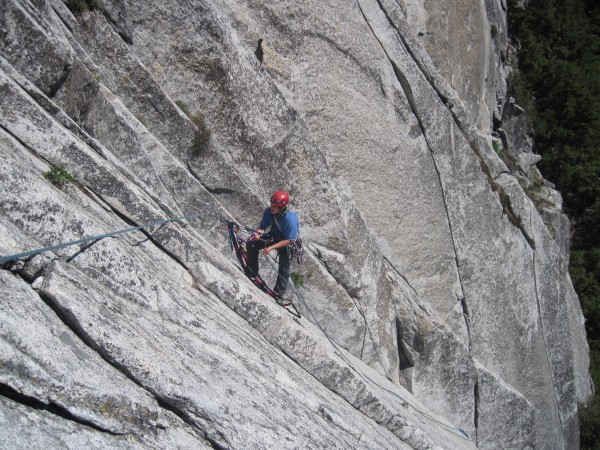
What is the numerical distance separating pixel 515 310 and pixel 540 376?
340 cm

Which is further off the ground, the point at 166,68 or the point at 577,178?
the point at 577,178

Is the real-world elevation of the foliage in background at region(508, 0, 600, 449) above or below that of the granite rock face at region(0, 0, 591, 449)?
above

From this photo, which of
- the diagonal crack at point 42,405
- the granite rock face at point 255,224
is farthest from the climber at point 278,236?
the diagonal crack at point 42,405

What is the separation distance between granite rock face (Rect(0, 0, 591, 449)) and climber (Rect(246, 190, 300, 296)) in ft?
1.89

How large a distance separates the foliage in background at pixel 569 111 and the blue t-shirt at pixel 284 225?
27252 millimetres

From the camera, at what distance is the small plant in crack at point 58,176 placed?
7.30m

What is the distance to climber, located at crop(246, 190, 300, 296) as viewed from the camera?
10.7m

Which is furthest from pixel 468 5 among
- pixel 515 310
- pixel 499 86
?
pixel 515 310

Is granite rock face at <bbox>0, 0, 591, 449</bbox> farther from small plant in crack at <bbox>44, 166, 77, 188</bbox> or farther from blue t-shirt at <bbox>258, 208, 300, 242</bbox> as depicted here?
blue t-shirt at <bbox>258, 208, 300, 242</bbox>

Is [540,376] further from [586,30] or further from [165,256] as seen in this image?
[586,30]

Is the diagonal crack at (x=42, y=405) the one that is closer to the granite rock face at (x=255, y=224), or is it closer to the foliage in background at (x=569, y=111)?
the granite rock face at (x=255, y=224)

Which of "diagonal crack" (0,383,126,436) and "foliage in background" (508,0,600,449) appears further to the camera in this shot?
"foliage in background" (508,0,600,449)

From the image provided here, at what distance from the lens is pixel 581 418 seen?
26828 mm

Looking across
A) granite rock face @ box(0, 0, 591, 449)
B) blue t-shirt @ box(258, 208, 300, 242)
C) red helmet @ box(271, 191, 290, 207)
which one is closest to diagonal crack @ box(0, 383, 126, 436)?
granite rock face @ box(0, 0, 591, 449)
